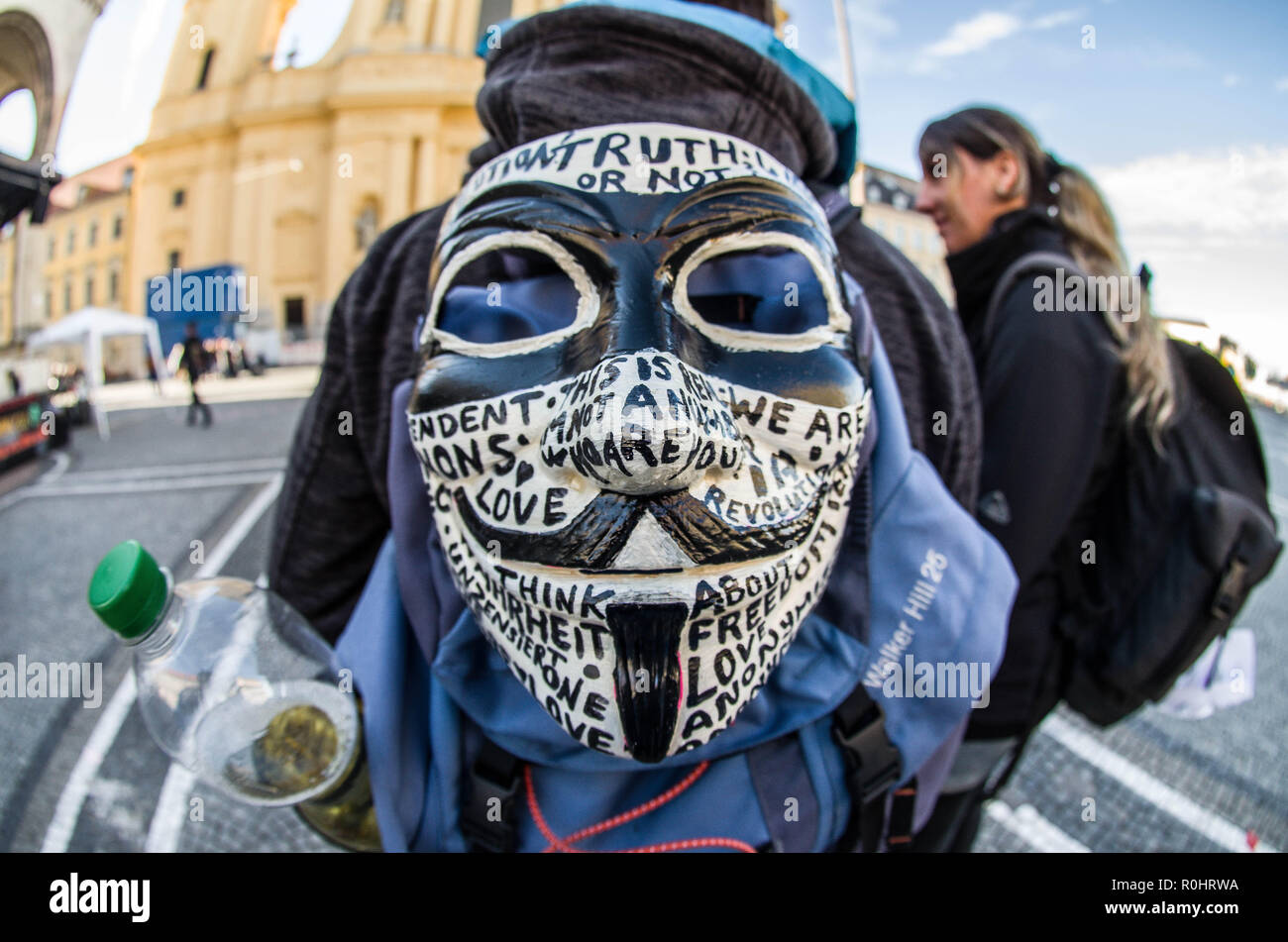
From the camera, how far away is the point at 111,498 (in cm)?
242

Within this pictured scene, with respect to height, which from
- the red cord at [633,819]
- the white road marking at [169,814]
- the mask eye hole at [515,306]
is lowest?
the white road marking at [169,814]

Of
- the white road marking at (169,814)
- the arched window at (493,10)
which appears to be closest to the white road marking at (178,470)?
the white road marking at (169,814)

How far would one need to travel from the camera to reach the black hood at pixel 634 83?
2.86 feet

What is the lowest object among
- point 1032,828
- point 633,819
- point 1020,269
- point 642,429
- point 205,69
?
point 1032,828

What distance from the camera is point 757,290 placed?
0.85 metres

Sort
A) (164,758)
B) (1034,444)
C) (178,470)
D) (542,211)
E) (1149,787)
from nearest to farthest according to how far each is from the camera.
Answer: (542,211) < (1034,444) < (164,758) < (1149,787) < (178,470)

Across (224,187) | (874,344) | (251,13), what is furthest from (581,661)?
(224,187)

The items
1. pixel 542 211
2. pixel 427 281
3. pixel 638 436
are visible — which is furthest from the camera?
pixel 427 281

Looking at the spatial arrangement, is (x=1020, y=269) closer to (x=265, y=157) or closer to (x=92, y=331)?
(x=92, y=331)

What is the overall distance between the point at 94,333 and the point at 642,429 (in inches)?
93.5

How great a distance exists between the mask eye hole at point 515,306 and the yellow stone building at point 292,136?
102 cm

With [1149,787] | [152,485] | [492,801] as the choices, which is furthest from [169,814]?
[1149,787]

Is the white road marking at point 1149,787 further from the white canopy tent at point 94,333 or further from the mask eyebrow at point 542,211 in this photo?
the white canopy tent at point 94,333

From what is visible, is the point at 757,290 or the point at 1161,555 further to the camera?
the point at 1161,555
